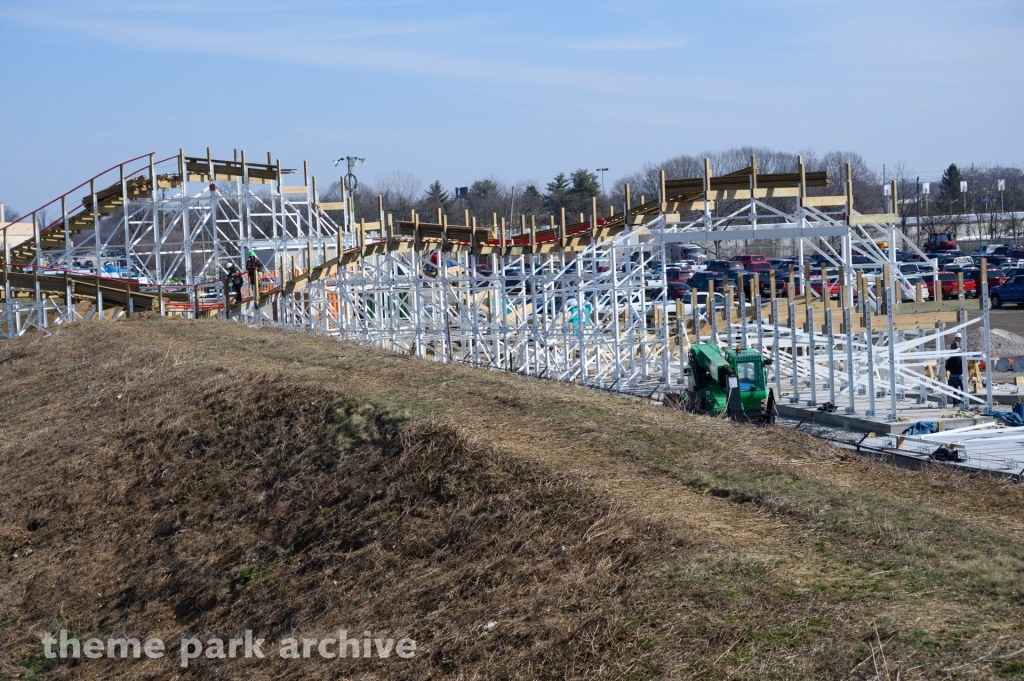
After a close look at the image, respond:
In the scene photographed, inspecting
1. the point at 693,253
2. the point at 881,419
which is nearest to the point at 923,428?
the point at 881,419

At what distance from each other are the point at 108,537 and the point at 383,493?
3.63 meters

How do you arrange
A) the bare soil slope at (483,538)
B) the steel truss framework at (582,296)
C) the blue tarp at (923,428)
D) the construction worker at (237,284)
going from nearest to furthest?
the bare soil slope at (483,538) < the blue tarp at (923,428) < the steel truss framework at (582,296) < the construction worker at (237,284)

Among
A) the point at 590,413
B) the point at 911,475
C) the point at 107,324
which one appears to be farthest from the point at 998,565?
the point at 107,324

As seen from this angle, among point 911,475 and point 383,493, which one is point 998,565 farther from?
point 383,493

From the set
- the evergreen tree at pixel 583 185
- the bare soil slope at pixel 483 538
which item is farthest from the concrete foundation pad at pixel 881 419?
the evergreen tree at pixel 583 185

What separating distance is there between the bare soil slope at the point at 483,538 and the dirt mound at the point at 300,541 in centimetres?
3

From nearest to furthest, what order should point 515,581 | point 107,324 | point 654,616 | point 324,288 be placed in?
point 654,616, point 515,581, point 107,324, point 324,288

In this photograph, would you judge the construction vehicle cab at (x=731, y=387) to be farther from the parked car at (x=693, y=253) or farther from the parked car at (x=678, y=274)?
the parked car at (x=693, y=253)

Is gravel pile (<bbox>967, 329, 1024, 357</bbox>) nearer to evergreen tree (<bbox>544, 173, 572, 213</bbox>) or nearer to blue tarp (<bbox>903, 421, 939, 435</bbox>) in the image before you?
blue tarp (<bbox>903, 421, 939, 435</bbox>)

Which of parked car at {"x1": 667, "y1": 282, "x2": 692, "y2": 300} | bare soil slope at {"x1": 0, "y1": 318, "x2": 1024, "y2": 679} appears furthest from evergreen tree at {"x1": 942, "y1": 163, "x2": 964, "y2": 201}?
bare soil slope at {"x1": 0, "y1": 318, "x2": 1024, "y2": 679}

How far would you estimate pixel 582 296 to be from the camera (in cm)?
2158

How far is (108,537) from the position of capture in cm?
1184

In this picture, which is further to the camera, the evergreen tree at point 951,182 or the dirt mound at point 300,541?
the evergreen tree at point 951,182

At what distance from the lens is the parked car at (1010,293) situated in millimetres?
45500
